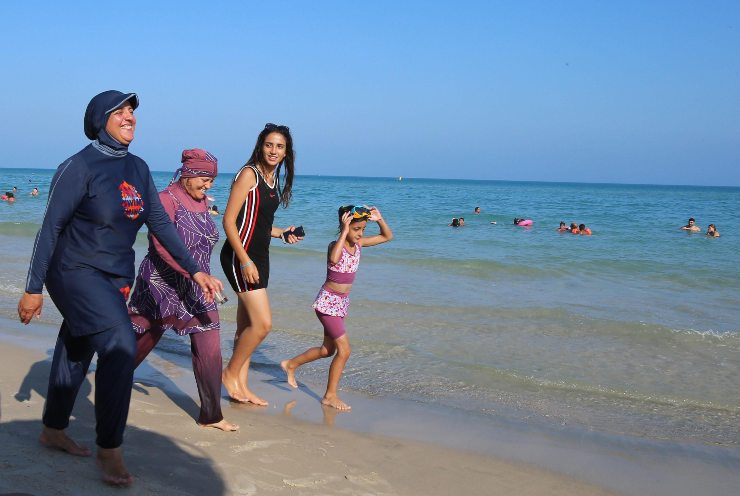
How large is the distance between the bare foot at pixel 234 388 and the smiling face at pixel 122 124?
98.1 inches

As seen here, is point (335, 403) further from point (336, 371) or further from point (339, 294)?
point (339, 294)

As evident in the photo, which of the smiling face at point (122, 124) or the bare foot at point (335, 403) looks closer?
the smiling face at point (122, 124)

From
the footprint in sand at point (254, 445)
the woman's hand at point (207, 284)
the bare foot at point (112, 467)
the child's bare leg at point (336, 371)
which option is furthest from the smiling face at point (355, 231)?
the bare foot at point (112, 467)

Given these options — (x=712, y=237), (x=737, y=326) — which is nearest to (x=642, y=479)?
(x=737, y=326)

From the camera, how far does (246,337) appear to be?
5.43 meters

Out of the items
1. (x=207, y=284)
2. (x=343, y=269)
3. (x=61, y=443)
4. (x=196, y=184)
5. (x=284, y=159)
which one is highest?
(x=284, y=159)

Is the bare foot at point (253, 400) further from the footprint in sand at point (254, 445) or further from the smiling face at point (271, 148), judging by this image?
the smiling face at point (271, 148)

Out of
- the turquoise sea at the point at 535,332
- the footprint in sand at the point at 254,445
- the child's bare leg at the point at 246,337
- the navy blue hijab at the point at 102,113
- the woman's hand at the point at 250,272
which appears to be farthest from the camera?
the turquoise sea at the point at 535,332

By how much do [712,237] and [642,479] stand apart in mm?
21006

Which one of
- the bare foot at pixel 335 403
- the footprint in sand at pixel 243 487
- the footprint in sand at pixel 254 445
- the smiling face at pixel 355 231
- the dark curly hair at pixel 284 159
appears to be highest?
the dark curly hair at pixel 284 159

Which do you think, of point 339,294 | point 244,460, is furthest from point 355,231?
point 244,460

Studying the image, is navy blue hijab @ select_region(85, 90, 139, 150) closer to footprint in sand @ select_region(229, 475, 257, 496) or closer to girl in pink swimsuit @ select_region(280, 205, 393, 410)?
footprint in sand @ select_region(229, 475, 257, 496)

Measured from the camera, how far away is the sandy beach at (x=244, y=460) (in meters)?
3.72

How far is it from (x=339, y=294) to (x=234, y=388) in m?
1.03
